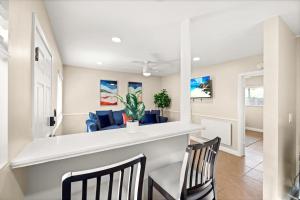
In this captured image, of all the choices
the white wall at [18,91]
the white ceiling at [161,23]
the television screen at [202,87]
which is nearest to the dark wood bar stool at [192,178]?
the white wall at [18,91]

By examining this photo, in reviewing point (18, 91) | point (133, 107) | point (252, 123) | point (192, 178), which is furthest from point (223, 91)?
point (18, 91)

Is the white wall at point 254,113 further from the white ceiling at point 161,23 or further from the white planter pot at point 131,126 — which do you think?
the white planter pot at point 131,126

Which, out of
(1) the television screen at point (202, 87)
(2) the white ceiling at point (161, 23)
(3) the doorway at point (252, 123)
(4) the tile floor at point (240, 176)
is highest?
(2) the white ceiling at point (161, 23)

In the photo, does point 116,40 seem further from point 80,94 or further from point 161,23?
point 80,94

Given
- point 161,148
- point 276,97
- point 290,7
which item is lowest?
point 161,148

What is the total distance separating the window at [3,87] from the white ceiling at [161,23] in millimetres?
1015

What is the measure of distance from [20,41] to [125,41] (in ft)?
5.64

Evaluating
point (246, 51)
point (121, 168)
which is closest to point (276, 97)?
point (246, 51)

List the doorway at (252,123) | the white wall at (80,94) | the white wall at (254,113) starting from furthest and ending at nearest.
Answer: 1. the white wall at (254,113)
2. the white wall at (80,94)
3. the doorway at (252,123)

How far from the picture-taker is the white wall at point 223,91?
324 centimetres

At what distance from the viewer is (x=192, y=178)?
112 centimetres

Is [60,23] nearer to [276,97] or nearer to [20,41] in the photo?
[20,41]

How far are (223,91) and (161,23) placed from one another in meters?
2.73

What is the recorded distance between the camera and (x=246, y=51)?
2.77 meters
